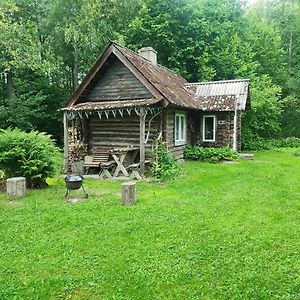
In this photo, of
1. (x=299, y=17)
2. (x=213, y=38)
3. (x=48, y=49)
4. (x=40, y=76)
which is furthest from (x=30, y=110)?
(x=299, y=17)

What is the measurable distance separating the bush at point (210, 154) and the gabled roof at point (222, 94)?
7.13 feet

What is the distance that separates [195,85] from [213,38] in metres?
7.43

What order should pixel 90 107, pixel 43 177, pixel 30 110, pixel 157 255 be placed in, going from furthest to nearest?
1. pixel 30 110
2. pixel 90 107
3. pixel 43 177
4. pixel 157 255

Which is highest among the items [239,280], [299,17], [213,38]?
[299,17]

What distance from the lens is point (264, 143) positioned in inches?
990

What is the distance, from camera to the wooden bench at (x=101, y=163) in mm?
12422

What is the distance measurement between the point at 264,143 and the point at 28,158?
64.1ft

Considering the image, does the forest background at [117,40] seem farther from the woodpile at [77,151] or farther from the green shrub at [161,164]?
the green shrub at [161,164]

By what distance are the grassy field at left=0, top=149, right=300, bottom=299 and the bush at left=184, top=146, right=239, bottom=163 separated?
6524 millimetres

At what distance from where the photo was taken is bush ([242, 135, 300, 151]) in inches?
942

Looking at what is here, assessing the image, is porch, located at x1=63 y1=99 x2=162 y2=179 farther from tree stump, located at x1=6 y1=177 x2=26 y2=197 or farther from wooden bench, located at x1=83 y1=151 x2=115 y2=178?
tree stump, located at x1=6 y1=177 x2=26 y2=197

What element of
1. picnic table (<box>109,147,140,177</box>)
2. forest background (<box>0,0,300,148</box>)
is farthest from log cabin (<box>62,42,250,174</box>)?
forest background (<box>0,0,300,148</box>)

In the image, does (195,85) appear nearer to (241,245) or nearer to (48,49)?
(48,49)

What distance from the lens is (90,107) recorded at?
1322 cm
